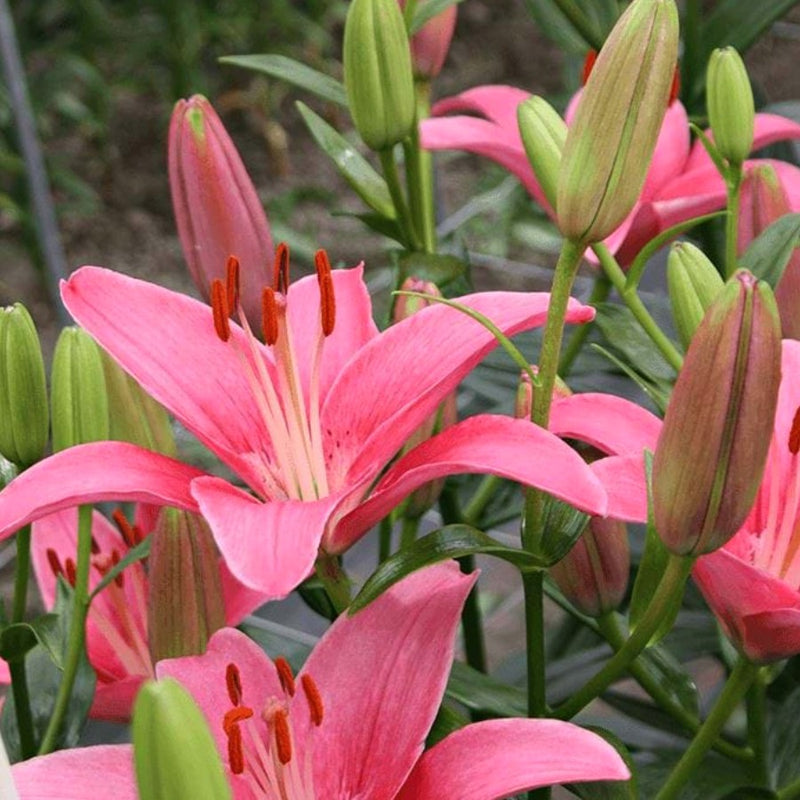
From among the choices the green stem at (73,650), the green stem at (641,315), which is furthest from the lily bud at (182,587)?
the green stem at (641,315)

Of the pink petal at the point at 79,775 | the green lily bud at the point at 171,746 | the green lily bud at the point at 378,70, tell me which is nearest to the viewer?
the green lily bud at the point at 171,746

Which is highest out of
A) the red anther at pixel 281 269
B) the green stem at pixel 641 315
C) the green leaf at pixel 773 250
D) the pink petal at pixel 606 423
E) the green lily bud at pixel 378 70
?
the green lily bud at pixel 378 70

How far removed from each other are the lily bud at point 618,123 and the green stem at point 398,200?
0.13 m

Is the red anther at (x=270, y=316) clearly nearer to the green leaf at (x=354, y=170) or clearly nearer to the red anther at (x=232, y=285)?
the red anther at (x=232, y=285)

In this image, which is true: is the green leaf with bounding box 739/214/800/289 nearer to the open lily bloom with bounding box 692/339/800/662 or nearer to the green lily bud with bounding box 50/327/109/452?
the open lily bloom with bounding box 692/339/800/662

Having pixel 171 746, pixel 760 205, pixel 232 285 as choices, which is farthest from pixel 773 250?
pixel 171 746

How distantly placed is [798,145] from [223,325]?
0.42 m

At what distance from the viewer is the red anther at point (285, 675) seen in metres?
0.32

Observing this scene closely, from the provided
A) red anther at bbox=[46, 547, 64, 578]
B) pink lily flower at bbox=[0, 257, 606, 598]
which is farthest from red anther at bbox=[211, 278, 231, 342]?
red anther at bbox=[46, 547, 64, 578]

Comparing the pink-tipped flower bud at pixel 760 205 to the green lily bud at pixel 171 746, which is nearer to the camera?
the green lily bud at pixel 171 746

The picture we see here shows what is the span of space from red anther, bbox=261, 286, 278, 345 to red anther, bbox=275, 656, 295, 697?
7cm

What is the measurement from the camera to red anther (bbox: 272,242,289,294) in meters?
0.35

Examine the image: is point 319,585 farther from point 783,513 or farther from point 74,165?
point 74,165

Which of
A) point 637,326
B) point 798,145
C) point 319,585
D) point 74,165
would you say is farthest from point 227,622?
point 74,165
